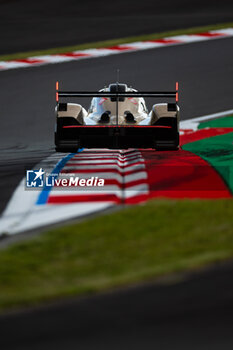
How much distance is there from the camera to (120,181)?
31.4 feet

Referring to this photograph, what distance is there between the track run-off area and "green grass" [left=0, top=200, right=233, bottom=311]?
560 millimetres

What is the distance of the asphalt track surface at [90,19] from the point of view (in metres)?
22.2

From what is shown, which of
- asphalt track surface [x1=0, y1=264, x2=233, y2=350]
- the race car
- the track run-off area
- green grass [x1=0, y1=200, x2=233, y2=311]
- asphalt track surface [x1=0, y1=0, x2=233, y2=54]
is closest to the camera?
asphalt track surface [x1=0, y1=264, x2=233, y2=350]

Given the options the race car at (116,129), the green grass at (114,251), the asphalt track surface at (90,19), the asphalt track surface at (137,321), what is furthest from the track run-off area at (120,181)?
the asphalt track surface at (90,19)

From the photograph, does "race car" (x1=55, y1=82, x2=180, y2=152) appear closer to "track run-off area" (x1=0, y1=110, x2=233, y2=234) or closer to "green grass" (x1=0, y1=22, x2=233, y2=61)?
"track run-off area" (x1=0, y1=110, x2=233, y2=234)

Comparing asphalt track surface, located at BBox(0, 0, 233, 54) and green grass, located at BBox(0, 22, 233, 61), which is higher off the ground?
asphalt track surface, located at BBox(0, 0, 233, 54)

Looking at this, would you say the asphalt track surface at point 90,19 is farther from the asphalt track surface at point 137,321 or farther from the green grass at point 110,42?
the asphalt track surface at point 137,321

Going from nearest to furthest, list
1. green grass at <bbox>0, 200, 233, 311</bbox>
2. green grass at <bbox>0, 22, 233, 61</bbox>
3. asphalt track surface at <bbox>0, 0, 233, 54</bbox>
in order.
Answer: green grass at <bbox>0, 200, 233, 311</bbox> < green grass at <bbox>0, 22, 233, 61</bbox> < asphalt track surface at <bbox>0, 0, 233, 54</bbox>

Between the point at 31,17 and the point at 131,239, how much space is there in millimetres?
19311

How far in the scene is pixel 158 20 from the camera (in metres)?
24.0

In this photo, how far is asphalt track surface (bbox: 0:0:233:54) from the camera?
73.0 ft

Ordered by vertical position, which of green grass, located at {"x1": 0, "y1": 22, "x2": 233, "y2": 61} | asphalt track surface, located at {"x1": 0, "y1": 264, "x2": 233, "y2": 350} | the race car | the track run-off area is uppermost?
green grass, located at {"x1": 0, "y1": 22, "x2": 233, "y2": 61}

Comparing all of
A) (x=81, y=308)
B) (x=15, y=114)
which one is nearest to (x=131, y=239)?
(x=81, y=308)

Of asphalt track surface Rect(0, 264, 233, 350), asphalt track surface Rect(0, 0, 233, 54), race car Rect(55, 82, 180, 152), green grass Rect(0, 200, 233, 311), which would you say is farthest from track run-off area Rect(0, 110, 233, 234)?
asphalt track surface Rect(0, 0, 233, 54)
